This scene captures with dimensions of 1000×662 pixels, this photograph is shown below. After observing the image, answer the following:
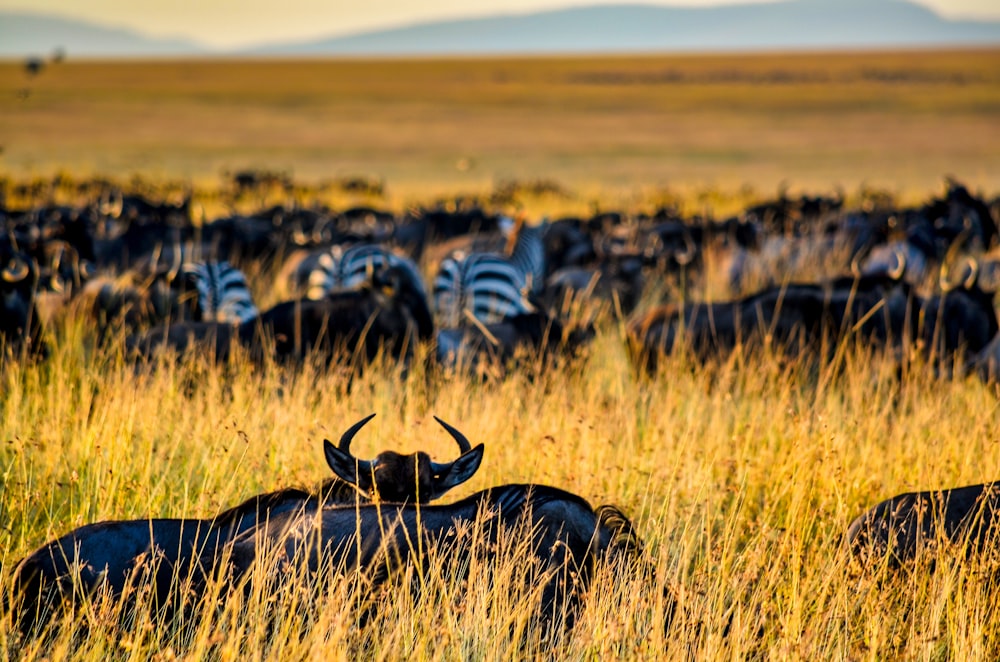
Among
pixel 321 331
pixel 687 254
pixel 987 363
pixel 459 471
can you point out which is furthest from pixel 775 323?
pixel 687 254

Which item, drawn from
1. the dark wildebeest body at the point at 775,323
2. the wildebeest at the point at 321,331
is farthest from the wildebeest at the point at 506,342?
the dark wildebeest body at the point at 775,323

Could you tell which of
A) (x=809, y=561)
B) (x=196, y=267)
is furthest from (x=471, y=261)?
(x=809, y=561)

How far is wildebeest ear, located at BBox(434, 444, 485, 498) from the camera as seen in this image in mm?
4168

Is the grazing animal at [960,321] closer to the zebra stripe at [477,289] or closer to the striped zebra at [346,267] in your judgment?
the zebra stripe at [477,289]

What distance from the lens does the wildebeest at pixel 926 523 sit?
450 cm

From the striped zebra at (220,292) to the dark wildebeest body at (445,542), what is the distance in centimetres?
627

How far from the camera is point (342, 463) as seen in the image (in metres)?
4.11

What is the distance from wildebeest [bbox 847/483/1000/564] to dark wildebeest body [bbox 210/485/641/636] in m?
1.18

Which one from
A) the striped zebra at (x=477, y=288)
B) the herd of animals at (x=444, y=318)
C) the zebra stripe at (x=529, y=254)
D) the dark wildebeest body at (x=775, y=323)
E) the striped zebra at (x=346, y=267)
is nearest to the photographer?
the herd of animals at (x=444, y=318)

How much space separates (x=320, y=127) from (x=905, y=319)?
82247 millimetres

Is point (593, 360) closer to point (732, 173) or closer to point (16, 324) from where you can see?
point (16, 324)

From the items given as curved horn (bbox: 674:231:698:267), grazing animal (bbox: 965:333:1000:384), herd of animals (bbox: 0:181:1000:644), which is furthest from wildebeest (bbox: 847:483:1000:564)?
curved horn (bbox: 674:231:698:267)

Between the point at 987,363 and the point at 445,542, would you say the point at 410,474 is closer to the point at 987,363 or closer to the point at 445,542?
the point at 445,542

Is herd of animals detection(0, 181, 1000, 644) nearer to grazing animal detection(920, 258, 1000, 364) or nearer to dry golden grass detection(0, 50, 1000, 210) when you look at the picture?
grazing animal detection(920, 258, 1000, 364)
